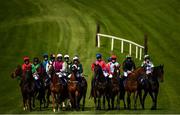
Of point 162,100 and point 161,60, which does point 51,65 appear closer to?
point 162,100

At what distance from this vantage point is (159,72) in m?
34.9

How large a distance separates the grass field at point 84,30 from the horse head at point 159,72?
14.8ft

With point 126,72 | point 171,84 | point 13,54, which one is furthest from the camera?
point 13,54

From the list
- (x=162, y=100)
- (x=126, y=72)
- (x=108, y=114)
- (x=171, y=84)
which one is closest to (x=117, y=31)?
(x=171, y=84)

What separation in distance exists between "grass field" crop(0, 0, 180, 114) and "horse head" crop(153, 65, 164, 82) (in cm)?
450

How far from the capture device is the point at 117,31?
55875mm

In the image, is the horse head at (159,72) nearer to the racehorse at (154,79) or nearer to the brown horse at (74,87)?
the racehorse at (154,79)

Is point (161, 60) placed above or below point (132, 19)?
below

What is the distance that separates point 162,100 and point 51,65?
29.9 feet

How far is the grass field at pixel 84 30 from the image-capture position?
46.5 m

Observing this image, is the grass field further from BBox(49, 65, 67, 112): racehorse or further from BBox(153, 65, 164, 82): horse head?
BBox(49, 65, 67, 112): racehorse

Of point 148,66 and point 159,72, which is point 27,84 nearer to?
point 148,66

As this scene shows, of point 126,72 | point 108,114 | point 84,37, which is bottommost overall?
point 108,114

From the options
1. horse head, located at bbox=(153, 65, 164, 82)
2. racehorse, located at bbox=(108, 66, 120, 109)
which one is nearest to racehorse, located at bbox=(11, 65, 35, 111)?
racehorse, located at bbox=(108, 66, 120, 109)
